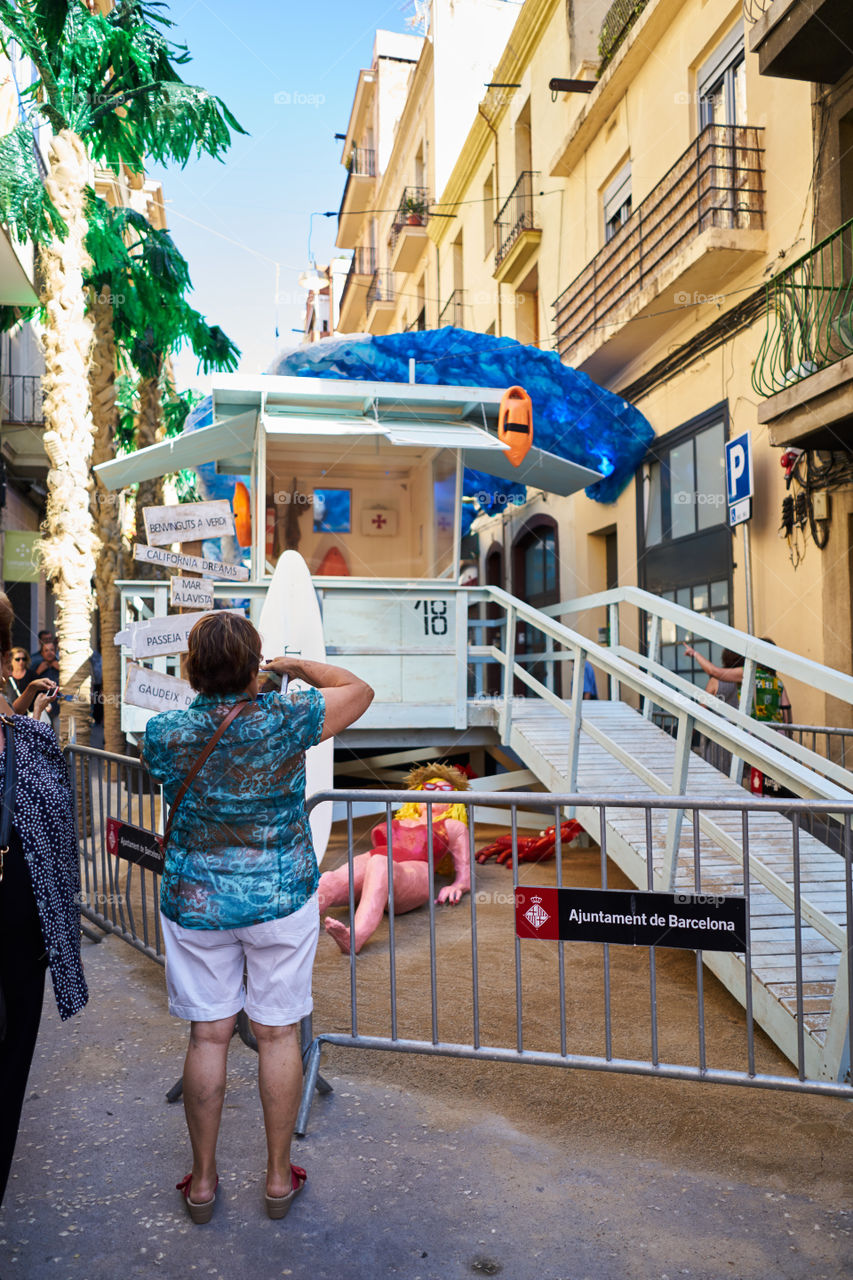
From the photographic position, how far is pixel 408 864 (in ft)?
19.6

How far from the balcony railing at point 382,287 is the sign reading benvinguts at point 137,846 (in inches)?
937

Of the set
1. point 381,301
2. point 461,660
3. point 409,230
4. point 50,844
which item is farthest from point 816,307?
point 381,301

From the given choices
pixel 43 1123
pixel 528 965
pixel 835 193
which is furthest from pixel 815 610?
pixel 43 1123

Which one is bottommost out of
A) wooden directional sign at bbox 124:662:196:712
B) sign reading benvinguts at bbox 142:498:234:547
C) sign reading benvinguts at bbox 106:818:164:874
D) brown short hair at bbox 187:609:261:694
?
sign reading benvinguts at bbox 106:818:164:874

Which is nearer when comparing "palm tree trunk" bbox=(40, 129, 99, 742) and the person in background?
the person in background

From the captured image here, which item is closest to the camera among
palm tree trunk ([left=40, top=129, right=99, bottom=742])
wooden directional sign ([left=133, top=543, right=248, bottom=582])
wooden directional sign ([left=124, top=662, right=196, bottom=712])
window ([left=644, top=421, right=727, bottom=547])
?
wooden directional sign ([left=124, top=662, right=196, bottom=712])

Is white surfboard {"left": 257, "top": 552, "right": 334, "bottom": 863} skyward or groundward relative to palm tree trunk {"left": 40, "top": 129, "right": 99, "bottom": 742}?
groundward

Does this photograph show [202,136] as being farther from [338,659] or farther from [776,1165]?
[776,1165]

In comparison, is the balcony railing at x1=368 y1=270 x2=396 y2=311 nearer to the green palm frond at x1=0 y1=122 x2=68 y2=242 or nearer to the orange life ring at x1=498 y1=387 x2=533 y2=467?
the green palm frond at x1=0 y1=122 x2=68 y2=242

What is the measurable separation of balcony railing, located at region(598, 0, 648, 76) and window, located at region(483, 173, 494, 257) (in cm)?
472

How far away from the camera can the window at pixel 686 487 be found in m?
10.5

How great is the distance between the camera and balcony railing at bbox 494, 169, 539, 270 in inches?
619

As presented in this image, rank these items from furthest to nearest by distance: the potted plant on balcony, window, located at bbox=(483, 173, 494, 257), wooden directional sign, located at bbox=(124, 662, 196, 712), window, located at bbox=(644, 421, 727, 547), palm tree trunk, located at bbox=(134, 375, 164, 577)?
the potted plant on balcony < window, located at bbox=(483, 173, 494, 257) < palm tree trunk, located at bbox=(134, 375, 164, 577) < window, located at bbox=(644, 421, 727, 547) < wooden directional sign, located at bbox=(124, 662, 196, 712)

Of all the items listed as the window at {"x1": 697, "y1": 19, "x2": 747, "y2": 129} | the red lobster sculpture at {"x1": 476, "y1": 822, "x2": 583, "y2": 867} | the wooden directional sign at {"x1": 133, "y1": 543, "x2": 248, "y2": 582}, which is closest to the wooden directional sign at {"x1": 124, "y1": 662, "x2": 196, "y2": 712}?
the wooden directional sign at {"x1": 133, "y1": 543, "x2": 248, "y2": 582}
